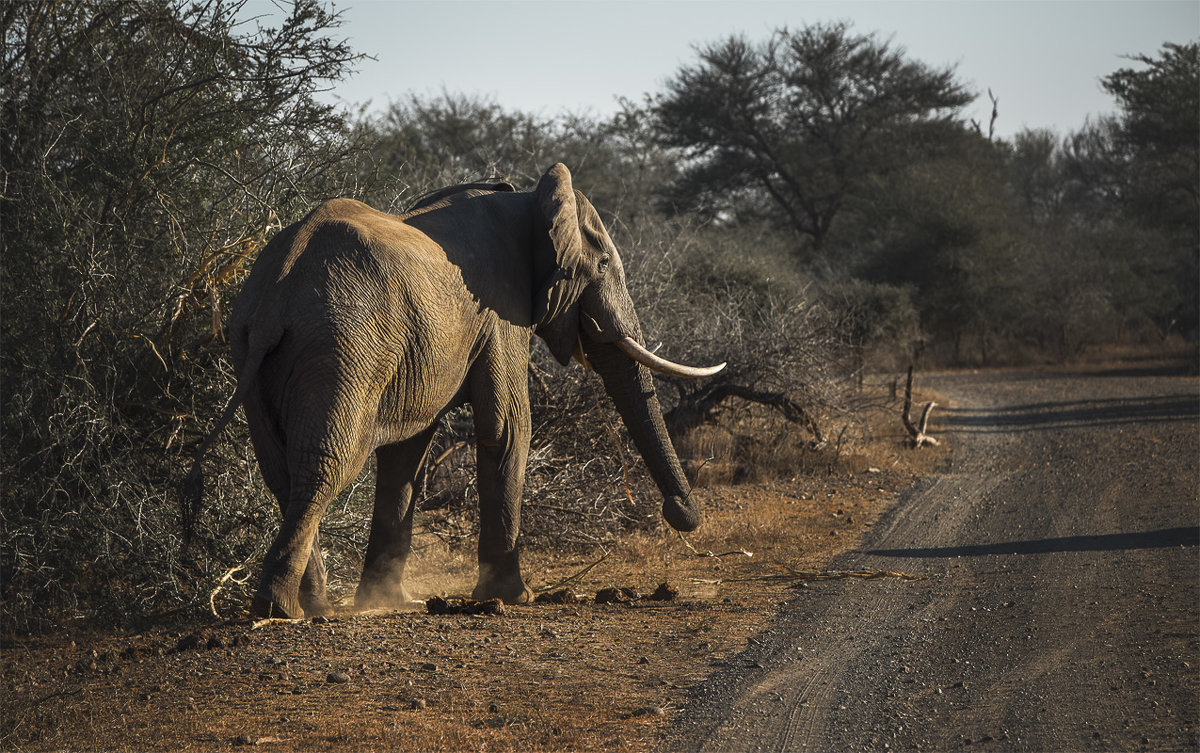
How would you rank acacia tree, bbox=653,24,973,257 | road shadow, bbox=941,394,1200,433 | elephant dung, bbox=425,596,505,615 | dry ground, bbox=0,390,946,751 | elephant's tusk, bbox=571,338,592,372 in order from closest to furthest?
1. dry ground, bbox=0,390,946,751
2. elephant dung, bbox=425,596,505,615
3. elephant's tusk, bbox=571,338,592,372
4. road shadow, bbox=941,394,1200,433
5. acacia tree, bbox=653,24,973,257

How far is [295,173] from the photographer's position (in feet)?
25.3

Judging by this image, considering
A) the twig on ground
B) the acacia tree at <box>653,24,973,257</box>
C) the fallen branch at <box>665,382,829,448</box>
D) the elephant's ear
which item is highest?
the acacia tree at <box>653,24,973,257</box>

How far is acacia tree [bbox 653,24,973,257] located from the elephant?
26.6 m

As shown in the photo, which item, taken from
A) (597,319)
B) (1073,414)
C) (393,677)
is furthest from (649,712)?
(1073,414)

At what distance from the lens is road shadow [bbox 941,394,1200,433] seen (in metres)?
15.7

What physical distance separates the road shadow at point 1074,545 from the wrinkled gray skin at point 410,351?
7.50ft

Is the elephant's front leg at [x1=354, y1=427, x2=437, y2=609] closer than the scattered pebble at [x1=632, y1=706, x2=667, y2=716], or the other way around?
the scattered pebble at [x1=632, y1=706, x2=667, y2=716]

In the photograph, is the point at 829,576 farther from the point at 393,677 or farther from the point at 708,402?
the point at 708,402

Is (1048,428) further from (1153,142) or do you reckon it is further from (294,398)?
(1153,142)

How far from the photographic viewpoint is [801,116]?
34062 mm

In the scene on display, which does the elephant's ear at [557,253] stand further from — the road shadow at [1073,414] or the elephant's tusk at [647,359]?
the road shadow at [1073,414]

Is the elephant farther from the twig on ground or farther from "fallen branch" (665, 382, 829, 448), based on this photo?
"fallen branch" (665, 382, 829, 448)

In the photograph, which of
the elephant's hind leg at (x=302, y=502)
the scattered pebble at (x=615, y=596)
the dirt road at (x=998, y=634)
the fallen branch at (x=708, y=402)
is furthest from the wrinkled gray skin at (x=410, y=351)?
the fallen branch at (x=708, y=402)

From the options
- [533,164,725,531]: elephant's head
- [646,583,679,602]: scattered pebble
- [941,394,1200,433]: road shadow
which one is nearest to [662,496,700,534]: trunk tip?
[533,164,725,531]: elephant's head
